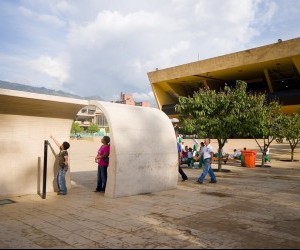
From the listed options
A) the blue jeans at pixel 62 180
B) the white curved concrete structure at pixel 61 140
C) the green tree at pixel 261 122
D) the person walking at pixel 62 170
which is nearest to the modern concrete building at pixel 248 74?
the green tree at pixel 261 122

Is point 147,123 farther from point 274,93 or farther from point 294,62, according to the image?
point 274,93

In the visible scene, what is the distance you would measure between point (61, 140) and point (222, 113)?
8451 mm

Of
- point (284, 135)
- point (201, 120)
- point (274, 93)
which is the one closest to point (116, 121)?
point (201, 120)

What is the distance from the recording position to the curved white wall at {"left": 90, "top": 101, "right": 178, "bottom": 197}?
9.22m

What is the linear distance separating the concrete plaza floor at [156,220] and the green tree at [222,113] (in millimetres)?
5635

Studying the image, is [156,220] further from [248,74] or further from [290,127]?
[248,74]

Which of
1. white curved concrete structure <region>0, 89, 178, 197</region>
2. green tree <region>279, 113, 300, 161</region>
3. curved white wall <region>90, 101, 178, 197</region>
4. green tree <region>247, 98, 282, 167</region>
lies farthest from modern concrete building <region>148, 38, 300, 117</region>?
white curved concrete structure <region>0, 89, 178, 197</region>

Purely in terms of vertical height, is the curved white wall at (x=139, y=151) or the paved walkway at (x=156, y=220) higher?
the curved white wall at (x=139, y=151)

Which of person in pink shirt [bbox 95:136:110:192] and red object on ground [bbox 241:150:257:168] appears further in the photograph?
red object on ground [bbox 241:150:257:168]

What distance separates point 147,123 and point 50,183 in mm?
3310

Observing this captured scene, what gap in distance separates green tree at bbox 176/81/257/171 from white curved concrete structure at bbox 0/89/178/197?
568cm

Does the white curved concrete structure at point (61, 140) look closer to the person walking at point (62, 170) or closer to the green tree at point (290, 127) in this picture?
the person walking at point (62, 170)

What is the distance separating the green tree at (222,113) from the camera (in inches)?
623

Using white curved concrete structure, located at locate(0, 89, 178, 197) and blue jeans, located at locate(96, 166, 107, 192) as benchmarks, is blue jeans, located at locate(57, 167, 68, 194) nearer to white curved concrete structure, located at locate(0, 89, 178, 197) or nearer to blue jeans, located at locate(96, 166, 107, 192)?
white curved concrete structure, located at locate(0, 89, 178, 197)
